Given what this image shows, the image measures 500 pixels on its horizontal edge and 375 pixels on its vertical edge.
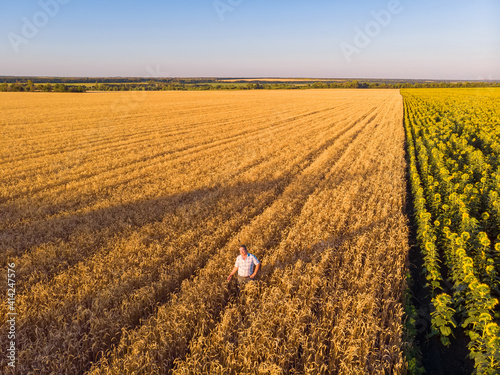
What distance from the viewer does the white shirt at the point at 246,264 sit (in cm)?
564

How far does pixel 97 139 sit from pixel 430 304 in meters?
21.5

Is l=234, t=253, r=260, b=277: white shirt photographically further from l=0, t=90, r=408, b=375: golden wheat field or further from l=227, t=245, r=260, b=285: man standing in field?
l=0, t=90, r=408, b=375: golden wheat field

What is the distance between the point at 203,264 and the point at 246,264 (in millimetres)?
1384

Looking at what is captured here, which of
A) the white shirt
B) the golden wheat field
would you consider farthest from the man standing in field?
the golden wheat field

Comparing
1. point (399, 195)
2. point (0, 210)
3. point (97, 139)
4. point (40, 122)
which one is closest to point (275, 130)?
point (97, 139)

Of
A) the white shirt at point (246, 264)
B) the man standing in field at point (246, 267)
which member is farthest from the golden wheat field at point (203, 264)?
the white shirt at point (246, 264)

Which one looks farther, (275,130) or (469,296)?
(275,130)

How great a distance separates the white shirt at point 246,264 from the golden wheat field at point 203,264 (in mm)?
285

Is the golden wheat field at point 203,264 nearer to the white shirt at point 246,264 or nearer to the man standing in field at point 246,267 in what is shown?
the man standing in field at point 246,267

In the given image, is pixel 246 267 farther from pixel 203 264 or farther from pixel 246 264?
pixel 203 264

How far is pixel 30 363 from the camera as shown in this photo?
4148 millimetres

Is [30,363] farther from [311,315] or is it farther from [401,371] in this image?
[401,371]

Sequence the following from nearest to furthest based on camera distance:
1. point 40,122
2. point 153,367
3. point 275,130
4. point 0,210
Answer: point 153,367
point 0,210
point 275,130
point 40,122

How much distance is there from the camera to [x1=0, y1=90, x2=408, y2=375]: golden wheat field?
169 inches
